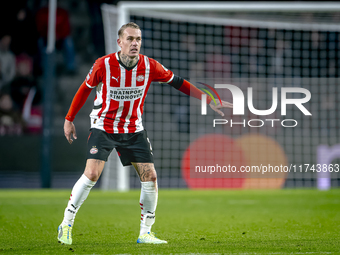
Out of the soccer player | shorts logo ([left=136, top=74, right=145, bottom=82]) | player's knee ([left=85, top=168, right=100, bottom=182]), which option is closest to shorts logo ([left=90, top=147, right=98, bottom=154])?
the soccer player

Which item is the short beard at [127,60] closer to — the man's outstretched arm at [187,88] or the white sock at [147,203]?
the man's outstretched arm at [187,88]

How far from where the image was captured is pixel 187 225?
4703 millimetres

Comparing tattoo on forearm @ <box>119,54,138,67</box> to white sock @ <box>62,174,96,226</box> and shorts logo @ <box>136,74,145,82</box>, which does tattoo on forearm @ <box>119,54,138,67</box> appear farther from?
white sock @ <box>62,174,96,226</box>

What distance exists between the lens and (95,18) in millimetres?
15203

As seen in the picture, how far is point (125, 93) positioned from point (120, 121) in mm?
224

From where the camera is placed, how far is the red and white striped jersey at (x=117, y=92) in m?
3.61

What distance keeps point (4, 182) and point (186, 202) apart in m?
6.23

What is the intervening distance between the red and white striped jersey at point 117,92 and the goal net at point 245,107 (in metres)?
5.25

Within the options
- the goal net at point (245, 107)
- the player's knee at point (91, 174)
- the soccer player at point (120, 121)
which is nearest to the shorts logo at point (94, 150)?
the soccer player at point (120, 121)

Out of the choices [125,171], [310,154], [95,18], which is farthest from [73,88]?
[310,154]

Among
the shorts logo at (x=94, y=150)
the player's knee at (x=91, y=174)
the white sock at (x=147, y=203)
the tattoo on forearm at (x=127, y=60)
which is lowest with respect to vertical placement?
the white sock at (x=147, y=203)

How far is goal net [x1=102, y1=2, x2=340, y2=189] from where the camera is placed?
984 cm

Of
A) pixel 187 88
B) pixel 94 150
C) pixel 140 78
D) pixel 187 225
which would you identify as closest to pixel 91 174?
pixel 94 150

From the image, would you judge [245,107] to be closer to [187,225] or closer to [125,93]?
[187,225]
